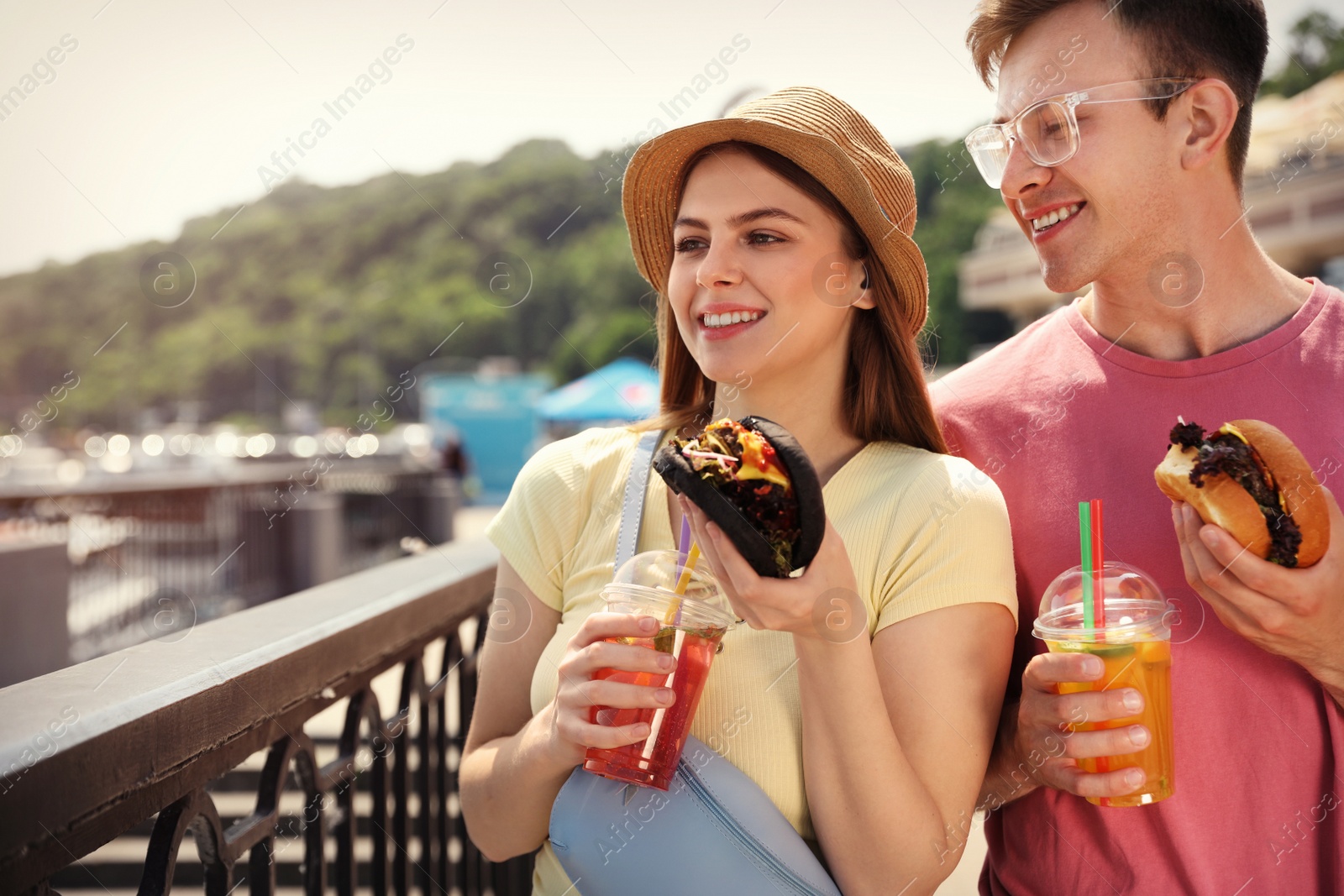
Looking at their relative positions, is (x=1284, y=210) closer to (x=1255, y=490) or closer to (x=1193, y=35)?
(x=1193, y=35)

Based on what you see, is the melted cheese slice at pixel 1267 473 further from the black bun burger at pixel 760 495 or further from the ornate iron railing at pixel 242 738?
the ornate iron railing at pixel 242 738

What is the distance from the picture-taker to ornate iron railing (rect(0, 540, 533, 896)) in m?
1.12

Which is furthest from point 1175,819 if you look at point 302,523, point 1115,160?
point 302,523

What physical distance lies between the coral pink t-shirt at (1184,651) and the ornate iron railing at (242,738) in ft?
4.48

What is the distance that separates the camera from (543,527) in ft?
6.79

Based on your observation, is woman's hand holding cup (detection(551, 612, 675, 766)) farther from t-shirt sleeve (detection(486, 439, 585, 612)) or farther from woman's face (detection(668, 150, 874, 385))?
woman's face (detection(668, 150, 874, 385))

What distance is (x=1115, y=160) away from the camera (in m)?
2.08

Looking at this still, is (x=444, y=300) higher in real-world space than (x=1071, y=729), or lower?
higher

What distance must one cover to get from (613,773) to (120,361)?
133763mm

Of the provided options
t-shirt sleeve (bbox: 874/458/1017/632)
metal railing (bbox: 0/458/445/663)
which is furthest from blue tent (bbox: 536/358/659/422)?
t-shirt sleeve (bbox: 874/458/1017/632)

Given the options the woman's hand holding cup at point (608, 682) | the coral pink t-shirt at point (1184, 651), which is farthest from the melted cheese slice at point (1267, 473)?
the woman's hand holding cup at point (608, 682)

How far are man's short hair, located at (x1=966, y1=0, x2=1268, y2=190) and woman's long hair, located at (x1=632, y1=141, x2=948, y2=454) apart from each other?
615 mm

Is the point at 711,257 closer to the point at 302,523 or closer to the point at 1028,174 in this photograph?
the point at 1028,174

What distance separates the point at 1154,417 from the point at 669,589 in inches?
42.3
